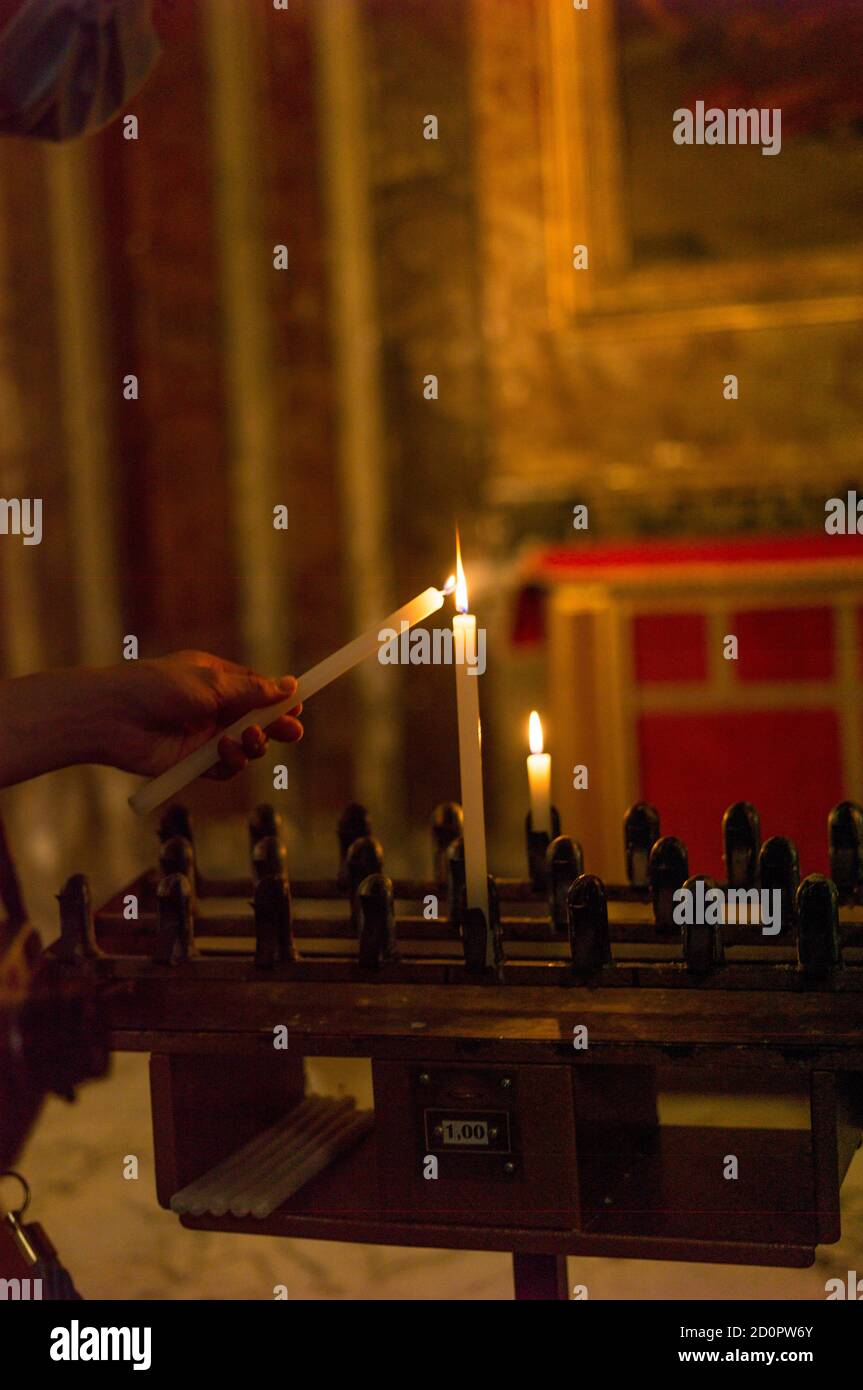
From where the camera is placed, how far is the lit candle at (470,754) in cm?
121

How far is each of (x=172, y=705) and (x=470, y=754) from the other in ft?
0.95

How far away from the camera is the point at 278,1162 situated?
1333 millimetres

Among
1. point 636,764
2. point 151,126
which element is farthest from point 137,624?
point 636,764

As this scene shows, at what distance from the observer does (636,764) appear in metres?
3.72

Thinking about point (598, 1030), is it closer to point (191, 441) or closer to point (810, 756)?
point (810, 756)

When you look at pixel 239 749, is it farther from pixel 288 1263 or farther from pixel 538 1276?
pixel 288 1263

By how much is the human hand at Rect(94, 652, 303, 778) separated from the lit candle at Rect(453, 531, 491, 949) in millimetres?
168

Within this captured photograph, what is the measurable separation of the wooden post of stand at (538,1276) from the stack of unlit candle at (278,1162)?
165 mm

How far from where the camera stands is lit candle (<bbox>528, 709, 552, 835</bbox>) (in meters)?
1.46
